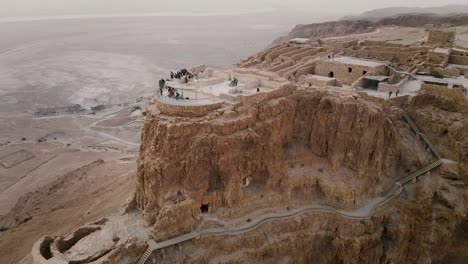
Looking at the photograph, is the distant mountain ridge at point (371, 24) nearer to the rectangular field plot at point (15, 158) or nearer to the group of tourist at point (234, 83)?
the group of tourist at point (234, 83)

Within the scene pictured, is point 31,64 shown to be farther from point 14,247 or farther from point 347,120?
point 347,120

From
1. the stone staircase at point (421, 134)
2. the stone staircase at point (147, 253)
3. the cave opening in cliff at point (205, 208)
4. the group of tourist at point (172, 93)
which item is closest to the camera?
the stone staircase at point (147, 253)

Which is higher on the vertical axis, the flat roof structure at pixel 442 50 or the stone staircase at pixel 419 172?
the flat roof structure at pixel 442 50

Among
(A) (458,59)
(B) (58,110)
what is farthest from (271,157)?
(B) (58,110)

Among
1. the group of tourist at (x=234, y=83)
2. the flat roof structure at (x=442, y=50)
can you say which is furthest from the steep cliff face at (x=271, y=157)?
the flat roof structure at (x=442, y=50)

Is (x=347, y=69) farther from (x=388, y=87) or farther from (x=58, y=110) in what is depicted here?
(x=58, y=110)

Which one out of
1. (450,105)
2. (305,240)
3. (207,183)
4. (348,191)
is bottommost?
(305,240)

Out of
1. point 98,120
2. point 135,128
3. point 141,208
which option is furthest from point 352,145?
point 98,120
